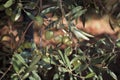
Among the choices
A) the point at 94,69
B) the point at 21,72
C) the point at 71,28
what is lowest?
the point at 94,69

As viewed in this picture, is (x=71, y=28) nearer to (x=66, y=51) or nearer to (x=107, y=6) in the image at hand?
(x=66, y=51)

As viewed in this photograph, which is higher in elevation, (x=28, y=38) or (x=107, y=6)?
(x=107, y=6)

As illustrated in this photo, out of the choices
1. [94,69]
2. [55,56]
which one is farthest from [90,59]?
[55,56]

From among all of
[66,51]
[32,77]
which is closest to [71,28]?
[66,51]

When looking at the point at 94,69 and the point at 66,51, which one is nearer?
the point at 66,51

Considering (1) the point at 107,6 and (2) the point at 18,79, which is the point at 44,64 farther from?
(1) the point at 107,6

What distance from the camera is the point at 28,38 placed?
1.40 meters

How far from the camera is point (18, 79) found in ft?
3.57

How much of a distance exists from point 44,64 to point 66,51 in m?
0.10

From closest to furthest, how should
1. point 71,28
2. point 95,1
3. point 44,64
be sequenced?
point 71,28
point 44,64
point 95,1

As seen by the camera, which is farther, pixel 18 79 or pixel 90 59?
pixel 90 59

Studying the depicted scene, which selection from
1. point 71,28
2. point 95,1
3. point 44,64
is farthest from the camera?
point 95,1

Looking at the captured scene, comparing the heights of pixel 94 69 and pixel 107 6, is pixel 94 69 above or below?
below

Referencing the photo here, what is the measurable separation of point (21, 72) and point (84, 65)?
0.74 ft
